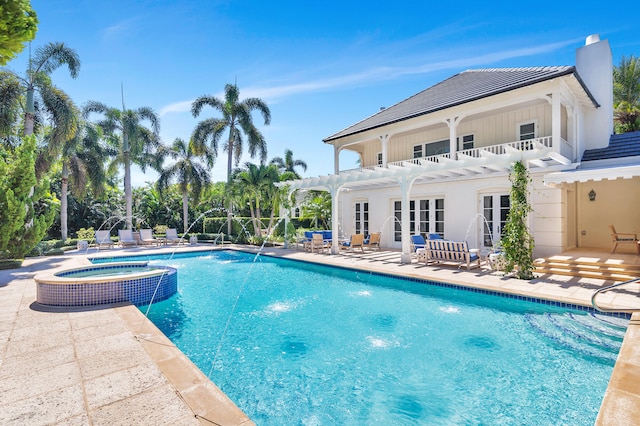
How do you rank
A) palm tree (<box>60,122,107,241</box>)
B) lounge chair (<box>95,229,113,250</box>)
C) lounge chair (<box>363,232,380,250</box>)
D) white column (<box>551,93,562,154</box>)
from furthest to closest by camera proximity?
palm tree (<box>60,122,107,241</box>), lounge chair (<box>95,229,113,250</box>), lounge chair (<box>363,232,380,250</box>), white column (<box>551,93,562,154</box>)

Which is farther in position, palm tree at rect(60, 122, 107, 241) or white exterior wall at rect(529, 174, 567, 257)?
palm tree at rect(60, 122, 107, 241)

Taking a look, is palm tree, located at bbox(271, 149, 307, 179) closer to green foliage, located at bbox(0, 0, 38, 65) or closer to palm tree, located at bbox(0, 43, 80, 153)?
palm tree, located at bbox(0, 43, 80, 153)

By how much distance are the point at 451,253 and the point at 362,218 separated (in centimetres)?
851

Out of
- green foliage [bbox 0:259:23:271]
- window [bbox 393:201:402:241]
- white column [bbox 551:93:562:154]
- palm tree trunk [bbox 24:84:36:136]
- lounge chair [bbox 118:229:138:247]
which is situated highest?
palm tree trunk [bbox 24:84:36:136]

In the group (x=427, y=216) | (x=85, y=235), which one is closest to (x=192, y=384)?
(x=427, y=216)

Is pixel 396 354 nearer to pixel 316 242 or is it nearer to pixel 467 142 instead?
pixel 316 242

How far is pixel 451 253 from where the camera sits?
35.7 ft

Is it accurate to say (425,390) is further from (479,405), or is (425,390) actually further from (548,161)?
(548,161)

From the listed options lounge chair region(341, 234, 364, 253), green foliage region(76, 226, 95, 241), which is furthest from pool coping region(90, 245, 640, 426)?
green foliage region(76, 226, 95, 241)

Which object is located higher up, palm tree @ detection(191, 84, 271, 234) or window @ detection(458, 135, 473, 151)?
palm tree @ detection(191, 84, 271, 234)

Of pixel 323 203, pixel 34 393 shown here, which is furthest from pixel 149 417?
pixel 323 203

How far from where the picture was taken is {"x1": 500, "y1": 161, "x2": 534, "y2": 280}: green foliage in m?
9.10

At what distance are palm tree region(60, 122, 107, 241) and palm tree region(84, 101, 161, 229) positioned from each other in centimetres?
162

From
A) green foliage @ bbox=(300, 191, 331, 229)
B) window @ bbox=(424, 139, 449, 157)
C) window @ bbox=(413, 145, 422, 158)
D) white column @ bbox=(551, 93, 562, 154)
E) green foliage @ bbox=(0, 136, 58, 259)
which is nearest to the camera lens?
green foliage @ bbox=(0, 136, 58, 259)
